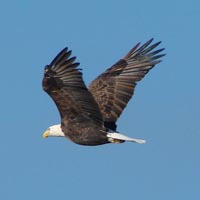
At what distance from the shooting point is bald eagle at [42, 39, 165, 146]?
2025 centimetres

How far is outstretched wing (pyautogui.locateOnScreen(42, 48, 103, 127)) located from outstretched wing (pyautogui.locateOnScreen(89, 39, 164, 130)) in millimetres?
887

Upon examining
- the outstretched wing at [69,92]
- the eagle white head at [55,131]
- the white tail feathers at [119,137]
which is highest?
the outstretched wing at [69,92]

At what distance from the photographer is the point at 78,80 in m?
20.3

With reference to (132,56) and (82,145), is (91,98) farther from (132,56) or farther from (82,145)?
(132,56)

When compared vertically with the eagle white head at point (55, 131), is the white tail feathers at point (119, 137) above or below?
below

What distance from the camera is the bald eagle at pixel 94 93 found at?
20.2 metres

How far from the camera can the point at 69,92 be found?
20.6 m

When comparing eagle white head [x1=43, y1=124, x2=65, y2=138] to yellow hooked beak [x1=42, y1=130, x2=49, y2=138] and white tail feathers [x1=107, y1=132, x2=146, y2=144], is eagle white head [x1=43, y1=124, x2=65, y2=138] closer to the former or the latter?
yellow hooked beak [x1=42, y1=130, x2=49, y2=138]

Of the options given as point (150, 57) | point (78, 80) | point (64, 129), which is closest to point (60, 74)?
point (78, 80)

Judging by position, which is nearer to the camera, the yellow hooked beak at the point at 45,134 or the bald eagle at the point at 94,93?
the bald eagle at the point at 94,93

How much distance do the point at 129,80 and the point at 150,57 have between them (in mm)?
820

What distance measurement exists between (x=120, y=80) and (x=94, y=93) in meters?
0.65

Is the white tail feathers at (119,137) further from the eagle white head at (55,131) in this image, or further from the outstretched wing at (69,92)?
the eagle white head at (55,131)

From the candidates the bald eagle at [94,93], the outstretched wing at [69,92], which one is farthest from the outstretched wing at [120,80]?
the outstretched wing at [69,92]
